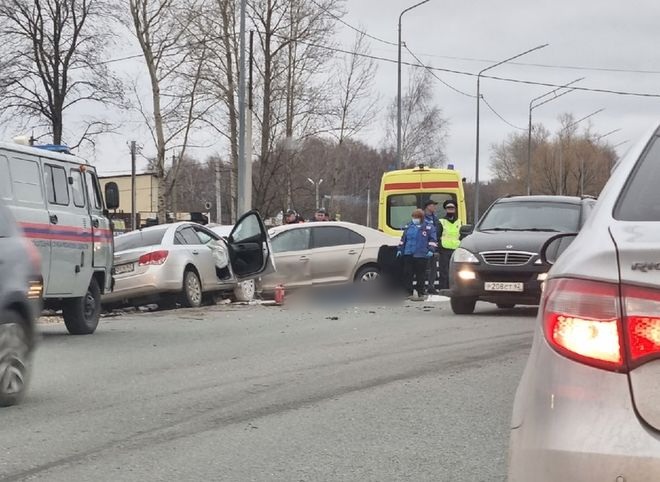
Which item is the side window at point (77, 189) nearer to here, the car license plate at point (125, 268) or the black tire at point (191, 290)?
the car license plate at point (125, 268)

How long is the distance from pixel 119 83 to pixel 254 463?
29.2 m

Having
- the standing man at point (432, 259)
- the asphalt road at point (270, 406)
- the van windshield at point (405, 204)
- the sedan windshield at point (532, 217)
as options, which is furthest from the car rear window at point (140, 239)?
the van windshield at point (405, 204)

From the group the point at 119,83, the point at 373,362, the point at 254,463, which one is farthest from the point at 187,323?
the point at 119,83

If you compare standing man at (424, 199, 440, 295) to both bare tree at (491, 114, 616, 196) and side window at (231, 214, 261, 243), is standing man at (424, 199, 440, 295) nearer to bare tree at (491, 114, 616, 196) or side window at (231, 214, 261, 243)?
side window at (231, 214, 261, 243)

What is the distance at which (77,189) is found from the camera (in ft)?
39.2

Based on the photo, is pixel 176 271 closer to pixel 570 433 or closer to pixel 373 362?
pixel 373 362

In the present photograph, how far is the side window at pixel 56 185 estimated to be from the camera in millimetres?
11211

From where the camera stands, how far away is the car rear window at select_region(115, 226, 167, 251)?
53.1 feet

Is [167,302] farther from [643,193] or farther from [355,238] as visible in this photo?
[643,193]

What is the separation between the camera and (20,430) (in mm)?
6145

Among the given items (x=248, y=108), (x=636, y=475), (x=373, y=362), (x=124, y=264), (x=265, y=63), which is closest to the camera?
(x=636, y=475)

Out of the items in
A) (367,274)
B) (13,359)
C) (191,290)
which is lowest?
(191,290)

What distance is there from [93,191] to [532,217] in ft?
21.0

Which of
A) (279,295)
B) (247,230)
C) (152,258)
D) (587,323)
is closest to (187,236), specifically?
(152,258)
